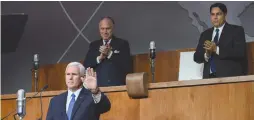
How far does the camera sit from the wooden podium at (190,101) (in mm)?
5453

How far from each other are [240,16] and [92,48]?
1328 millimetres

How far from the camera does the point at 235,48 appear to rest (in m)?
6.04

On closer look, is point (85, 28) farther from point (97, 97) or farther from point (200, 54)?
point (97, 97)

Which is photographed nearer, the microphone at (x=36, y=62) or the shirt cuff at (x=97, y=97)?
the shirt cuff at (x=97, y=97)

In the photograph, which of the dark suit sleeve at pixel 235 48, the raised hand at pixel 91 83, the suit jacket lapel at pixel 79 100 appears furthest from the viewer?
the dark suit sleeve at pixel 235 48

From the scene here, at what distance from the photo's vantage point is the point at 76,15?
7.67 m

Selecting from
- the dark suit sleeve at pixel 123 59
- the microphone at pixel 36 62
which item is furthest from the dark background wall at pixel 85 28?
the dark suit sleeve at pixel 123 59

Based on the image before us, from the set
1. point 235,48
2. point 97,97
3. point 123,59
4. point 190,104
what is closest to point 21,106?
point 97,97

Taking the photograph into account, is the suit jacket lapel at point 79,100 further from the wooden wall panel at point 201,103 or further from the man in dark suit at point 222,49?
the man in dark suit at point 222,49

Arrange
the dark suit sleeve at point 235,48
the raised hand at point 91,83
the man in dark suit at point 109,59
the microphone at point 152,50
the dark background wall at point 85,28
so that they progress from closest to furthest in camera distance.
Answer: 1. the raised hand at point 91,83
2. the dark suit sleeve at point 235,48
3. the man in dark suit at point 109,59
4. the microphone at point 152,50
5. the dark background wall at point 85,28

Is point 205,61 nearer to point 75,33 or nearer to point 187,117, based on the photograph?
point 187,117

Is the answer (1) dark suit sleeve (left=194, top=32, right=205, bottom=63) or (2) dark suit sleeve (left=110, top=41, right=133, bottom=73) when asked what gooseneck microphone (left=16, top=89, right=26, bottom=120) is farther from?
(1) dark suit sleeve (left=194, top=32, right=205, bottom=63)

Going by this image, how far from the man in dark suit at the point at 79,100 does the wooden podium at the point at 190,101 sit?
0.53 meters

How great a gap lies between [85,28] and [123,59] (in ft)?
3.68
